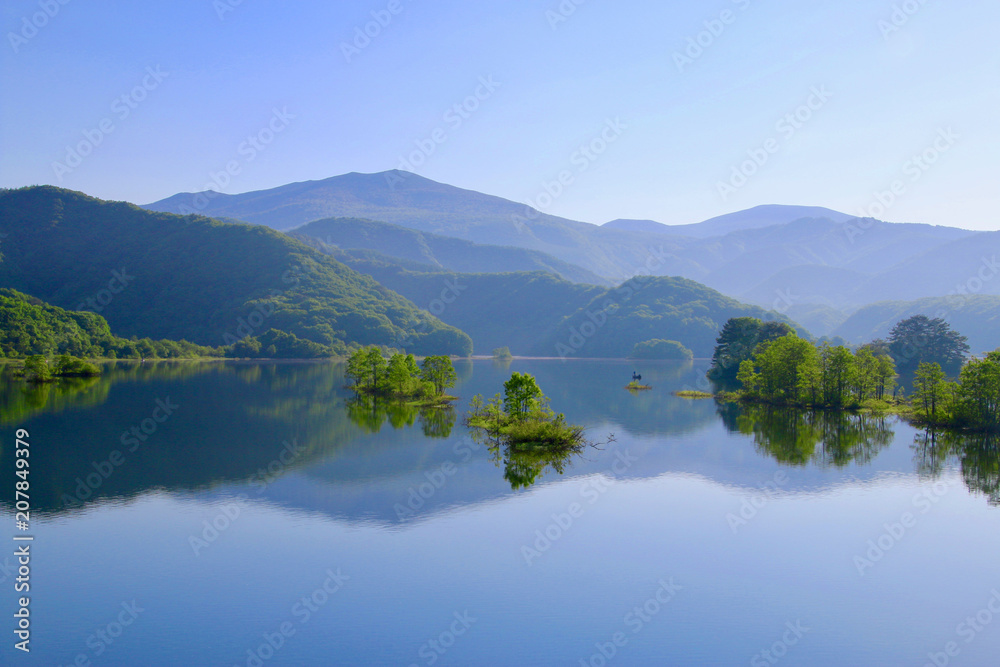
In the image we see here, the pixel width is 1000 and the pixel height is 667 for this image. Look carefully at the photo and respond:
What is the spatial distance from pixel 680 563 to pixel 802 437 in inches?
1131

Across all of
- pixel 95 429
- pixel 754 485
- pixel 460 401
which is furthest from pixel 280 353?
pixel 754 485

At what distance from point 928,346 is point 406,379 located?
259ft

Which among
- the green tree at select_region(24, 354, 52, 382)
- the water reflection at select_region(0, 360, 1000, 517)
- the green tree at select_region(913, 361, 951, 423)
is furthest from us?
the green tree at select_region(24, 354, 52, 382)

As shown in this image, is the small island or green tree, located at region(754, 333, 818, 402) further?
green tree, located at region(754, 333, 818, 402)

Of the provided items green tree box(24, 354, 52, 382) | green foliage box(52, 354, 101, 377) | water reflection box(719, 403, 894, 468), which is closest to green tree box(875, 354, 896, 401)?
water reflection box(719, 403, 894, 468)

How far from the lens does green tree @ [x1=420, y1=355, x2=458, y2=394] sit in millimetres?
65688

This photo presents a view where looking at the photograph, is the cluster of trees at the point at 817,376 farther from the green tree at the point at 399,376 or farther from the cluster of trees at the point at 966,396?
the green tree at the point at 399,376

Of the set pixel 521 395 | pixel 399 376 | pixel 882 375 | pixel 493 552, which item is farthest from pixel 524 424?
pixel 882 375

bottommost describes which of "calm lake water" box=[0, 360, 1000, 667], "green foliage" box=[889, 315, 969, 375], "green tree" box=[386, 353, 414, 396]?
"calm lake water" box=[0, 360, 1000, 667]

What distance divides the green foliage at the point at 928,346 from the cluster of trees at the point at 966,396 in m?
51.6

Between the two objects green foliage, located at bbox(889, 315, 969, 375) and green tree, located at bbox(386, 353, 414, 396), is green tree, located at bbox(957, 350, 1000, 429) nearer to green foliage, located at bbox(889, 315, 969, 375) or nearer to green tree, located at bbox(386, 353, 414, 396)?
green tree, located at bbox(386, 353, 414, 396)

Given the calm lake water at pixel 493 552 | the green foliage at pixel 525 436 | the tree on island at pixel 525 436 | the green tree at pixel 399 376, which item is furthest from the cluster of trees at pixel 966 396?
the green tree at pixel 399 376

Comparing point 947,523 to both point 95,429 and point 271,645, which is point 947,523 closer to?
point 271,645

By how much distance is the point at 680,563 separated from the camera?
20500 millimetres
